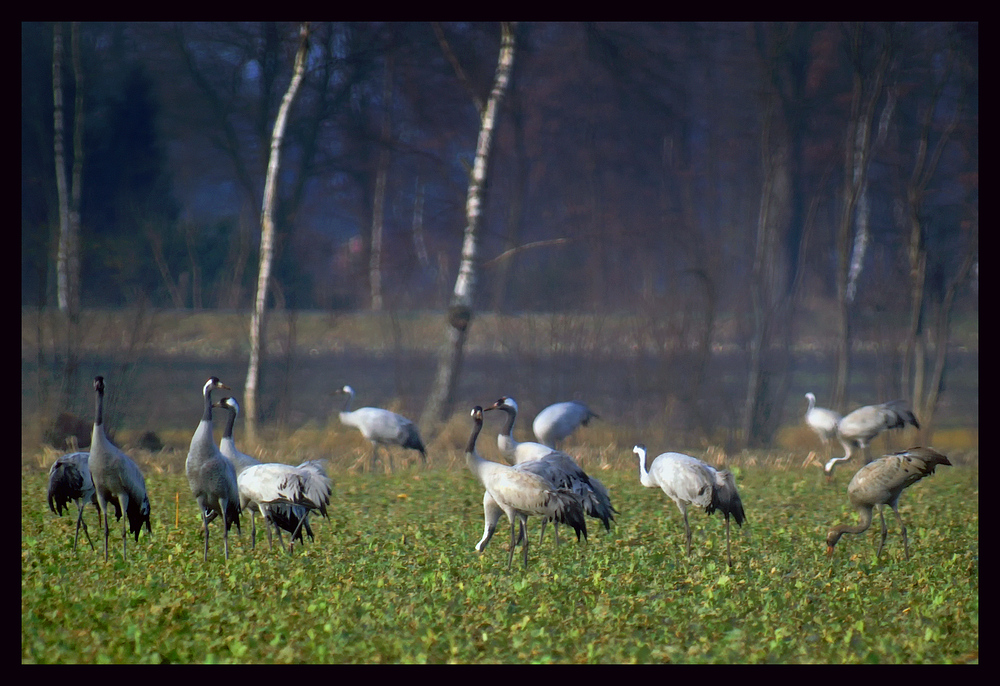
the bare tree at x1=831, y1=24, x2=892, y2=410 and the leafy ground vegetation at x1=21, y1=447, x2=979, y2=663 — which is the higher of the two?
the bare tree at x1=831, y1=24, x2=892, y2=410

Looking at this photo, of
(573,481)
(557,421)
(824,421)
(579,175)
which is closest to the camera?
(573,481)

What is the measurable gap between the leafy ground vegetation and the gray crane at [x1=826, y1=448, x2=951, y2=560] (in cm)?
21

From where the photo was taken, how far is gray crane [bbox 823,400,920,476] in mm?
11805

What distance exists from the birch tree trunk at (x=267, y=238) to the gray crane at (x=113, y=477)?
626 centimetres

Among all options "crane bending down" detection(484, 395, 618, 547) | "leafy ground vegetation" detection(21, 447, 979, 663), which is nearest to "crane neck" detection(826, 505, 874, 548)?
"leafy ground vegetation" detection(21, 447, 979, 663)

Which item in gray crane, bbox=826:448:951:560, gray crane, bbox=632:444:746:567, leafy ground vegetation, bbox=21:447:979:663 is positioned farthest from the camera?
gray crane, bbox=632:444:746:567

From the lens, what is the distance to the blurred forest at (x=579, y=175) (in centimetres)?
1483

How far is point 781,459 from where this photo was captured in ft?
43.7

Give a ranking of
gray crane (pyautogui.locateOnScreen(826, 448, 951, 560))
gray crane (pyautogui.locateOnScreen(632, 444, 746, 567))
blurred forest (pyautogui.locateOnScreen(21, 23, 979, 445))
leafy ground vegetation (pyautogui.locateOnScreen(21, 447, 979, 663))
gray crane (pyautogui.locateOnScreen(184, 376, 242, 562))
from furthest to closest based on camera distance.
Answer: blurred forest (pyautogui.locateOnScreen(21, 23, 979, 445)), gray crane (pyautogui.locateOnScreen(632, 444, 746, 567)), gray crane (pyautogui.locateOnScreen(826, 448, 951, 560)), gray crane (pyautogui.locateOnScreen(184, 376, 242, 562)), leafy ground vegetation (pyautogui.locateOnScreen(21, 447, 979, 663))

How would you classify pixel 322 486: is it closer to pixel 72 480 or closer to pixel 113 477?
pixel 113 477

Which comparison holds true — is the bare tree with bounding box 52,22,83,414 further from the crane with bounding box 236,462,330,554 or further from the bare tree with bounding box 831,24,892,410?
the bare tree with bounding box 831,24,892,410

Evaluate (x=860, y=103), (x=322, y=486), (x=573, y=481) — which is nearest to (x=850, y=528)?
(x=573, y=481)

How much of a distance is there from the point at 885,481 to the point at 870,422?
439 centimetres

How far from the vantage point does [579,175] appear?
23.1 m
